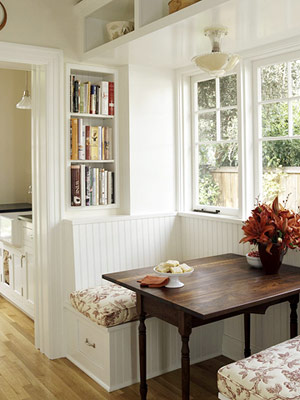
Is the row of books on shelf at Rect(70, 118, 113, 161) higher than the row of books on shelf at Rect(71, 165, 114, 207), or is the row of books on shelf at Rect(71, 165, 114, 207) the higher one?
the row of books on shelf at Rect(70, 118, 113, 161)

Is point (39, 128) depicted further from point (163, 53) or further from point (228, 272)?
point (228, 272)

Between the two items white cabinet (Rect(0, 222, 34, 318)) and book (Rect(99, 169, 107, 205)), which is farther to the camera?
white cabinet (Rect(0, 222, 34, 318))

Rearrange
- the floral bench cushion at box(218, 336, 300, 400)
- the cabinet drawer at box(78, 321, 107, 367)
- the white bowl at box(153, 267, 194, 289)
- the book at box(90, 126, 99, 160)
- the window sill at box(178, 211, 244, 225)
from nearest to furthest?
the floral bench cushion at box(218, 336, 300, 400), the white bowl at box(153, 267, 194, 289), the cabinet drawer at box(78, 321, 107, 367), the window sill at box(178, 211, 244, 225), the book at box(90, 126, 99, 160)

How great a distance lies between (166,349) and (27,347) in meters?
1.16

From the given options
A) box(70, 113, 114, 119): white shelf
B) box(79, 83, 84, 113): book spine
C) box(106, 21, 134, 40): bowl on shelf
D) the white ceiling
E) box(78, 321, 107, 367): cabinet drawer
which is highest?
box(106, 21, 134, 40): bowl on shelf

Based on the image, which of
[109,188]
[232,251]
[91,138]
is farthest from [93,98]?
[232,251]

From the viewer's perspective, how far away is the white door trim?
135 inches

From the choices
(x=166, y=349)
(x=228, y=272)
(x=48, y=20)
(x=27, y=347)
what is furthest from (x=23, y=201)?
(x=228, y=272)

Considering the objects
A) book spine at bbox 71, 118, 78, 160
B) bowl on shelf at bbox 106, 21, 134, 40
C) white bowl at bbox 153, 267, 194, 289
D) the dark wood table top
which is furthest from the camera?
book spine at bbox 71, 118, 78, 160

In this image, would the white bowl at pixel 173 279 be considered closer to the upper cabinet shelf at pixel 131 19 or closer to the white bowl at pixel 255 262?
the white bowl at pixel 255 262

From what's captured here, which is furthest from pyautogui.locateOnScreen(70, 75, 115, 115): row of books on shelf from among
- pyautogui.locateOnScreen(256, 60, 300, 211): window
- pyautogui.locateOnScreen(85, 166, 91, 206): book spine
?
pyautogui.locateOnScreen(256, 60, 300, 211): window

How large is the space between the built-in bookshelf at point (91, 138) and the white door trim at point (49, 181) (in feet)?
0.29

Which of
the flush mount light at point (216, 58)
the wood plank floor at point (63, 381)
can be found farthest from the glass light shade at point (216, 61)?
the wood plank floor at point (63, 381)

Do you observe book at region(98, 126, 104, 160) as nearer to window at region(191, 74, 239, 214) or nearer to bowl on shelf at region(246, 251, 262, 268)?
window at region(191, 74, 239, 214)
